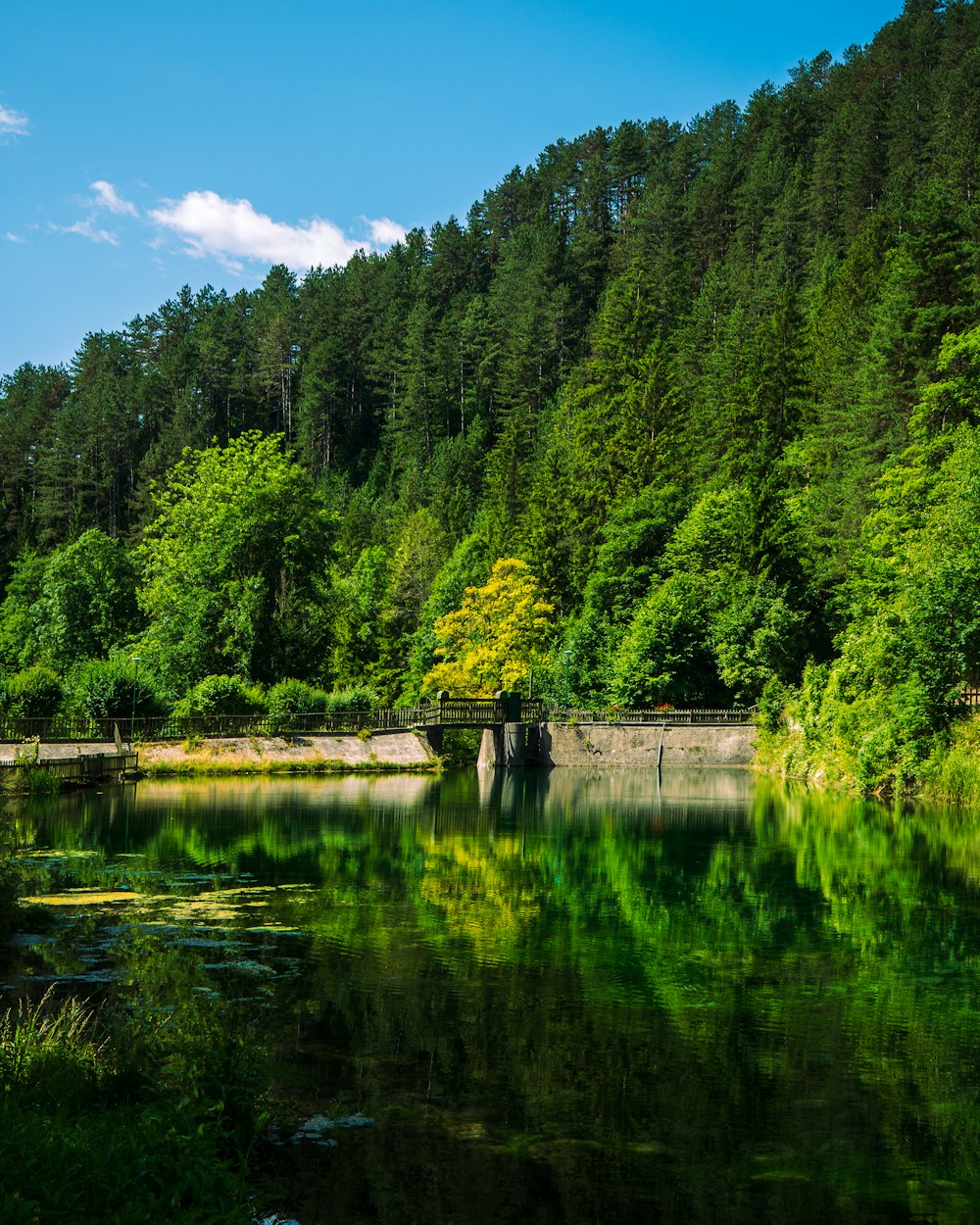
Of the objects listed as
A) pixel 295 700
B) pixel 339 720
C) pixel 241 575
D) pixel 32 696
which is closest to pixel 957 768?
pixel 339 720

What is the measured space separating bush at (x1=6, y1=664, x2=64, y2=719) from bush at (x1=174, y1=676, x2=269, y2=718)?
19.0 ft

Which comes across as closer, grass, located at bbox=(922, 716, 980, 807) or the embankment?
grass, located at bbox=(922, 716, 980, 807)

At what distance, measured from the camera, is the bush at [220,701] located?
51.3 metres

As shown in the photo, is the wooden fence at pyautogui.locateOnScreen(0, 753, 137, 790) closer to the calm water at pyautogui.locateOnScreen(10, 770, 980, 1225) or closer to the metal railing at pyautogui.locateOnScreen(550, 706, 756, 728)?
the calm water at pyautogui.locateOnScreen(10, 770, 980, 1225)

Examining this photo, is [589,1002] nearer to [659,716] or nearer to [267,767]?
[267,767]

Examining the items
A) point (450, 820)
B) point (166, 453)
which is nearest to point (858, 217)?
point (166, 453)

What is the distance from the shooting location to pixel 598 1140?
9.41 m

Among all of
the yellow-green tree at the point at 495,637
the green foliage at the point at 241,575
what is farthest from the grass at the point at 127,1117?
the yellow-green tree at the point at 495,637

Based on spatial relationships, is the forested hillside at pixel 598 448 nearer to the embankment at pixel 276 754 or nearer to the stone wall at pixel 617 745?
the stone wall at pixel 617 745

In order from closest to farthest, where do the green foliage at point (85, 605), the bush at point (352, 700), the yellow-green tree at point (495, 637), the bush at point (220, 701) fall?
the bush at point (220, 701) < the bush at point (352, 700) < the yellow-green tree at point (495, 637) < the green foliage at point (85, 605)

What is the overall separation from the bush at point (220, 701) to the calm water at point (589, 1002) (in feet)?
71.3

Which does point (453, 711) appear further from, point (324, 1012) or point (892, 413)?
point (324, 1012)

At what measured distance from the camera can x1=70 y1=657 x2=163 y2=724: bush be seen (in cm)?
4806

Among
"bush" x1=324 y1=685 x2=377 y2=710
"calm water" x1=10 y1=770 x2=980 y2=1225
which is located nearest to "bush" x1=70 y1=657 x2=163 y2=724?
"bush" x1=324 y1=685 x2=377 y2=710
